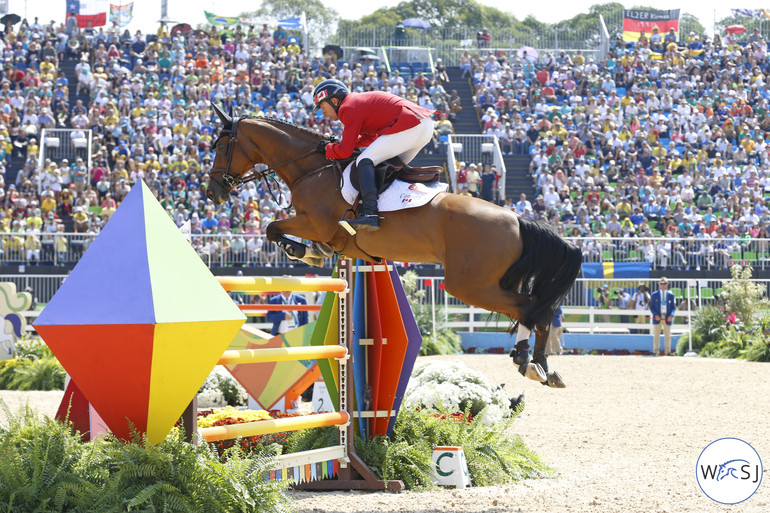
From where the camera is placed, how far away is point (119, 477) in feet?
13.0

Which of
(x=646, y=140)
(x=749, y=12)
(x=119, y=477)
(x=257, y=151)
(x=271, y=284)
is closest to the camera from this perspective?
(x=119, y=477)

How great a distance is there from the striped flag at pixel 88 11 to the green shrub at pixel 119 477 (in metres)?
30.9

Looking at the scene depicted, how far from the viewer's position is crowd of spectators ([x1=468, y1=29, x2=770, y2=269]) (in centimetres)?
2269

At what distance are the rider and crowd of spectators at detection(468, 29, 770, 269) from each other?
14079mm

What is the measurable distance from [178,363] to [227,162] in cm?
327

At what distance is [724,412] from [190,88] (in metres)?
20.3

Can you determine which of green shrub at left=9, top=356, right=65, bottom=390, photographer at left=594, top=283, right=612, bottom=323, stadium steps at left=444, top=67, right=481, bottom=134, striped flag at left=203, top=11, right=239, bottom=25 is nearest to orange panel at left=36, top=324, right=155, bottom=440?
green shrub at left=9, top=356, right=65, bottom=390

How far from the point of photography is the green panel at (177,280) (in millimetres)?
4230

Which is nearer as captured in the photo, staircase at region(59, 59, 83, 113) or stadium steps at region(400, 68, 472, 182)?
stadium steps at region(400, 68, 472, 182)

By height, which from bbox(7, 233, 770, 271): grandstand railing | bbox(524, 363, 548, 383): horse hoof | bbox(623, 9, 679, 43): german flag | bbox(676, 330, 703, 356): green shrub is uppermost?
bbox(623, 9, 679, 43): german flag

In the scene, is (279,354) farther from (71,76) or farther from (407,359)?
(71,76)

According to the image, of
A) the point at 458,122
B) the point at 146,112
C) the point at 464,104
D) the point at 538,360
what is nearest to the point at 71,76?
the point at 146,112

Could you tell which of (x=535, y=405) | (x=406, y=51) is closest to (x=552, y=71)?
(x=406, y=51)

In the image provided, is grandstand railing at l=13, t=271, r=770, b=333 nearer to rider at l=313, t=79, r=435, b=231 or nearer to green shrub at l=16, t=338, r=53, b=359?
green shrub at l=16, t=338, r=53, b=359
